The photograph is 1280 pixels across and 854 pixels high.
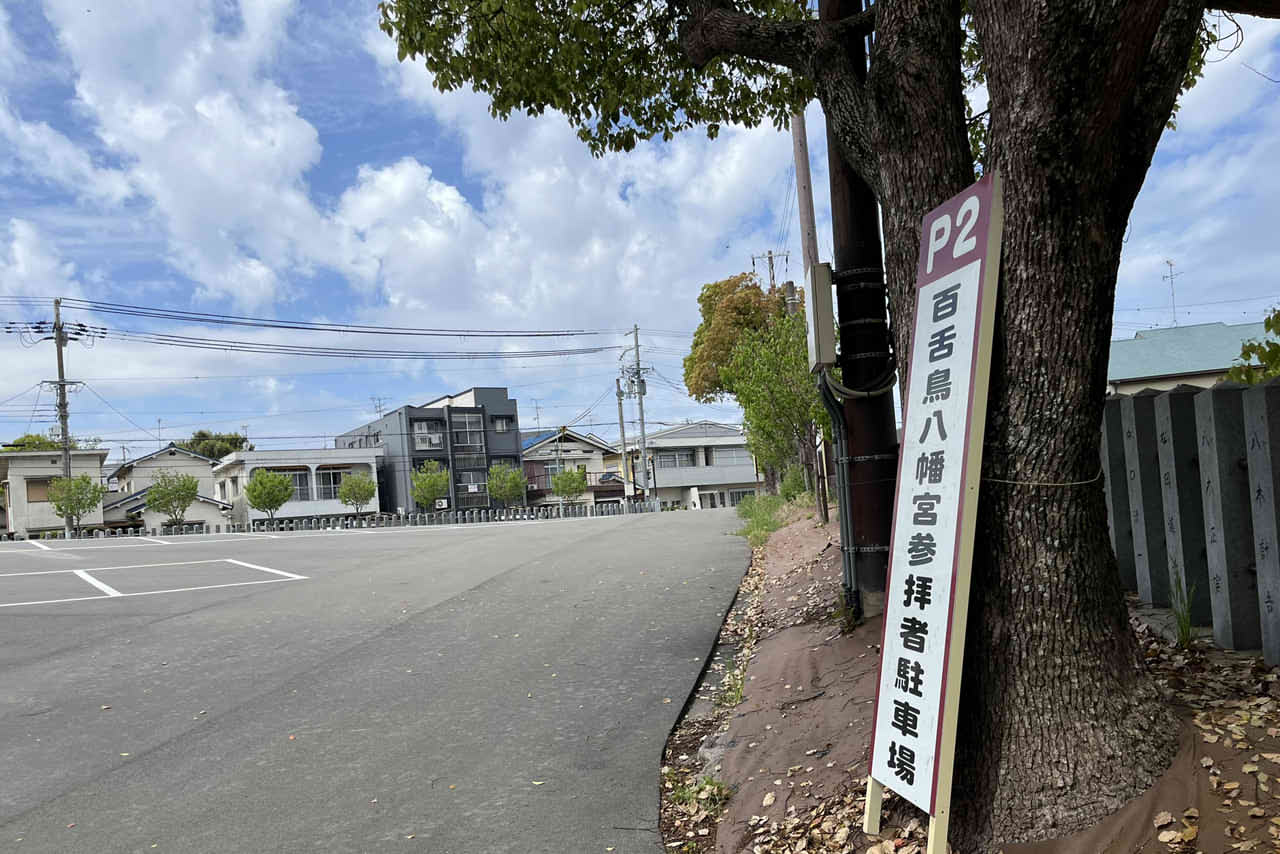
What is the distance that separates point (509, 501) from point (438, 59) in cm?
6010

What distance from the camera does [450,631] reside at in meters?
9.03

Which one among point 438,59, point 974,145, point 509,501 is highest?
point 438,59

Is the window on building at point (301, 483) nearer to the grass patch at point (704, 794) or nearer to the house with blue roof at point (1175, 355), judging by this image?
the house with blue roof at point (1175, 355)

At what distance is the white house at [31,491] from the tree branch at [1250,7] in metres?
62.1

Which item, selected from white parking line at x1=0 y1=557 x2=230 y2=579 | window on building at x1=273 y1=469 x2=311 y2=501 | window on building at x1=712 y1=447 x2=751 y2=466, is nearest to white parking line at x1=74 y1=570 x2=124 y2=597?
white parking line at x1=0 y1=557 x2=230 y2=579

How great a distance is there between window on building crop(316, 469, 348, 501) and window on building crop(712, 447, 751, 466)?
Result: 29583 millimetres

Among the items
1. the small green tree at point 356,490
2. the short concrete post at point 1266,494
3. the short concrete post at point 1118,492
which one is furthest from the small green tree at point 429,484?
the short concrete post at point 1266,494

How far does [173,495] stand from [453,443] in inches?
749

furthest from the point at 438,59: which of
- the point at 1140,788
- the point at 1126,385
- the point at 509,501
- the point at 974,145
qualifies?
the point at 509,501

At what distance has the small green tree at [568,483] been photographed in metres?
64.4

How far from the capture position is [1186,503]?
4641mm

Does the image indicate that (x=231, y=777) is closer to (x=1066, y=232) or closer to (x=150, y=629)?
(x=1066, y=232)

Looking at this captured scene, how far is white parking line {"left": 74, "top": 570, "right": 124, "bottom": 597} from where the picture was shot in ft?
45.1

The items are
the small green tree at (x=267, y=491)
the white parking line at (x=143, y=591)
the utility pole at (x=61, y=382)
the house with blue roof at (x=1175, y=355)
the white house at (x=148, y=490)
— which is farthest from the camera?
→ the white house at (x=148, y=490)
